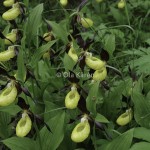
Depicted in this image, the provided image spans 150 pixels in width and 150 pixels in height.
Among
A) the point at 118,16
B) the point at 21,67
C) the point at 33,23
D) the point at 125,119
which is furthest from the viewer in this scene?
the point at 118,16

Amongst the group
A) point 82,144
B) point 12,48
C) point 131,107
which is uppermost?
point 12,48

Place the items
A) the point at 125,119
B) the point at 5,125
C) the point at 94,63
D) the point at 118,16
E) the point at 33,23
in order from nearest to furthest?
the point at 94,63
the point at 125,119
the point at 33,23
the point at 5,125
the point at 118,16

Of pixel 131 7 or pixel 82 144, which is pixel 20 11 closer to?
pixel 82 144

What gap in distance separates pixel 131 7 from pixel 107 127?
2181mm

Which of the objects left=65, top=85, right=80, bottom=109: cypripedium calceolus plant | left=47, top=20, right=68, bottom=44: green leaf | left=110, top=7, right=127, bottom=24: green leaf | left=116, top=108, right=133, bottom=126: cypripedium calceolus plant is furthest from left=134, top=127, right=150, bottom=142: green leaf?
left=110, top=7, right=127, bottom=24: green leaf

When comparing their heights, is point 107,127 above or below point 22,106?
below

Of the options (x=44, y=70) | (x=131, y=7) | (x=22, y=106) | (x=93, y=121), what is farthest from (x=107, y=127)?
(x=131, y=7)

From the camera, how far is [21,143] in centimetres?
202

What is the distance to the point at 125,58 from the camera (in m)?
3.39

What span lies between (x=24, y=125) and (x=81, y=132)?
1.00ft

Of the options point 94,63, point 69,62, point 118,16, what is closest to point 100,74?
point 94,63

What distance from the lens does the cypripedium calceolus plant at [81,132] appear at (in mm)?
1813

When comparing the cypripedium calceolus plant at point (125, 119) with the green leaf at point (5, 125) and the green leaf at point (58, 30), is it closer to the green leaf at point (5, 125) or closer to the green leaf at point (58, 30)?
the green leaf at point (58, 30)

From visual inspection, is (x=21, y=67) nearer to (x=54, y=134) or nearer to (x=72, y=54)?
(x=54, y=134)
